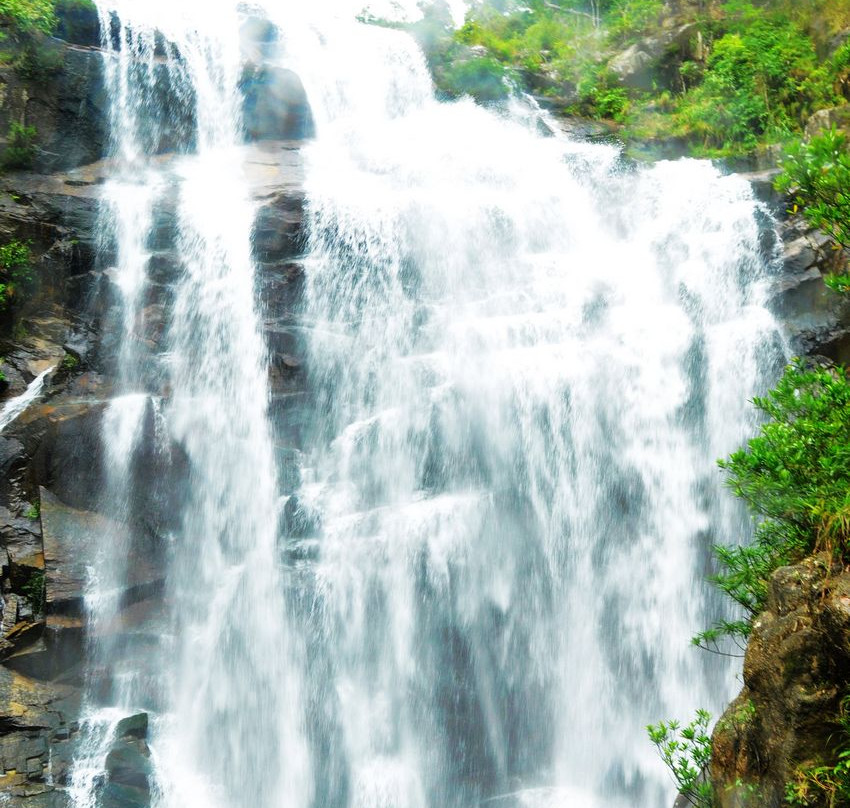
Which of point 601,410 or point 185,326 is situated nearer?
point 601,410

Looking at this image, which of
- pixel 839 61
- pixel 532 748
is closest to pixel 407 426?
pixel 532 748

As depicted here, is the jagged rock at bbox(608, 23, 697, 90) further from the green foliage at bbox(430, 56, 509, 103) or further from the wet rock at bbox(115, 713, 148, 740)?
the wet rock at bbox(115, 713, 148, 740)

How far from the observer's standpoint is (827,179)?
513 cm

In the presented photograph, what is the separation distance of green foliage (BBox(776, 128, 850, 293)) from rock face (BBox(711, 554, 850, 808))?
7.49 feet

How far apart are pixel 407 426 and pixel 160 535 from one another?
14.4 feet

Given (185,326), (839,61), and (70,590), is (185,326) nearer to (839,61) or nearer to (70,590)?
(70,590)

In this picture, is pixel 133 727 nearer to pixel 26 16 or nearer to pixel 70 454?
pixel 70 454

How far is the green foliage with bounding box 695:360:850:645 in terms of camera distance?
486cm

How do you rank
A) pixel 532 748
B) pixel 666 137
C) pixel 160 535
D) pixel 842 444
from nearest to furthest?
pixel 842 444 → pixel 532 748 → pixel 160 535 → pixel 666 137

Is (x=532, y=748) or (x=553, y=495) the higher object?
(x=553, y=495)

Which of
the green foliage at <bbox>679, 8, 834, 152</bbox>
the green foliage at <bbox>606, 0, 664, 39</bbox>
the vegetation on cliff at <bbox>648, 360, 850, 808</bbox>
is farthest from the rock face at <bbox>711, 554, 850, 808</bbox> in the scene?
the green foliage at <bbox>606, 0, 664, 39</bbox>

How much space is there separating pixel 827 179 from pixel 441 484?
7559 millimetres

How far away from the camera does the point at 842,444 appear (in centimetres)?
498

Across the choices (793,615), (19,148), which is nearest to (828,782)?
(793,615)
